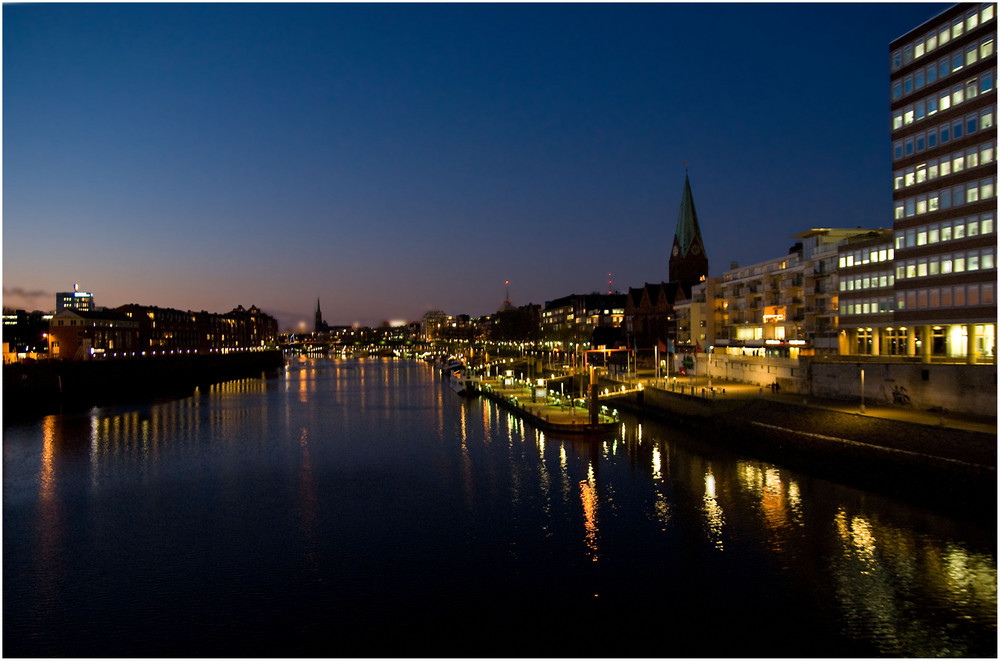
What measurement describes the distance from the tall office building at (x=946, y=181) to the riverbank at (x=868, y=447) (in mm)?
8719

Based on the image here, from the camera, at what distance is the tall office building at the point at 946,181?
4222 cm

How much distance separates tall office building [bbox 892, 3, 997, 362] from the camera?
4222cm

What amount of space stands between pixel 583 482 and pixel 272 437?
28.9 metres

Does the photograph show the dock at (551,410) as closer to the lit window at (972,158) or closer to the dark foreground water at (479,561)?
the dark foreground water at (479,561)

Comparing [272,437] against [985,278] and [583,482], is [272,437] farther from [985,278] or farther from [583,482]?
[985,278]

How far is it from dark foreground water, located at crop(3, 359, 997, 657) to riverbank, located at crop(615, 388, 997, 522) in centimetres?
179

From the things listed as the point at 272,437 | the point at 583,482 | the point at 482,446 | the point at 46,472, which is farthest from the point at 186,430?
the point at 583,482

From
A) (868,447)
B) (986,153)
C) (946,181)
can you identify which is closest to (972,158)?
(986,153)

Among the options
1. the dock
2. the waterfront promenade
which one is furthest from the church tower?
the waterfront promenade


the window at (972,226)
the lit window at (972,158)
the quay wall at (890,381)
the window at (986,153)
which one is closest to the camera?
the quay wall at (890,381)

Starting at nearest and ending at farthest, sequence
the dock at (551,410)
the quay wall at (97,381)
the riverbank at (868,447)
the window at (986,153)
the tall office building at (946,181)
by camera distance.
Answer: the riverbank at (868,447)
the window at (986,153)
the tall office building at (946,181)
the dock at (551,410)
the quay wall at (97,381)

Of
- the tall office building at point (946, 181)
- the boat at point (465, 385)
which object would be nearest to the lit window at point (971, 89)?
the tall office building at point (946, 181)

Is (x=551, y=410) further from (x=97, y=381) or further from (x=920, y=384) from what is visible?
(x=97, y=381)

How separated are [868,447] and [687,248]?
114500mm
